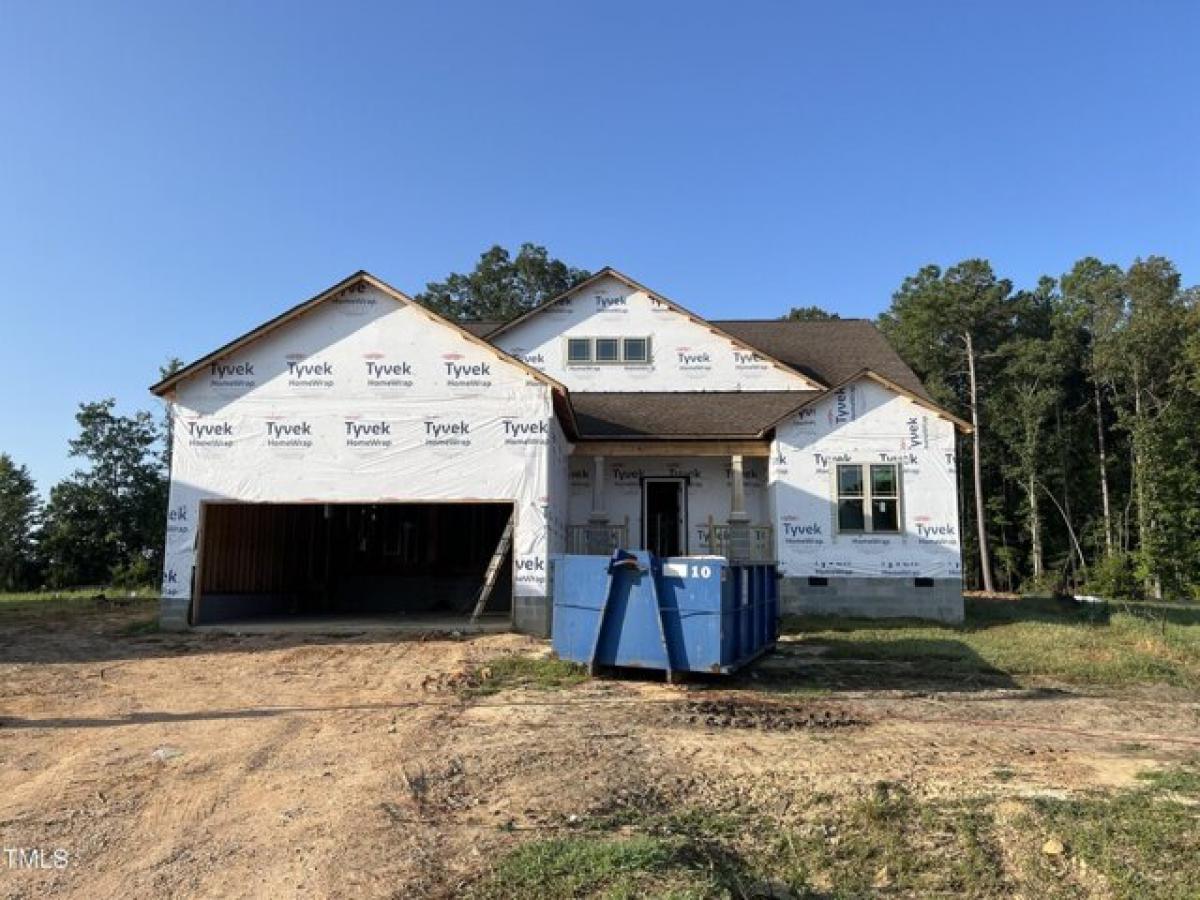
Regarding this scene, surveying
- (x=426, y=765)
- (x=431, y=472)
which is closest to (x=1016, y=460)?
(x=431, y=472)

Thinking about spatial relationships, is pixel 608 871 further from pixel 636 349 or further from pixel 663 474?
pixel 636 349

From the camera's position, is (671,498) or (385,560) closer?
(671,498)

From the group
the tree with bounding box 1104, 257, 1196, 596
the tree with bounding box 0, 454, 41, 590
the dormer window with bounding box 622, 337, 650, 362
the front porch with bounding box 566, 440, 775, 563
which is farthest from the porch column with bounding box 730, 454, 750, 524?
the tree with bounding box 0, 454, 41, 590

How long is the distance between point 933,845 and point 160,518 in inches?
1601

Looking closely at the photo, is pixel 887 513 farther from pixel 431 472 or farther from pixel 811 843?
pixel 811 843

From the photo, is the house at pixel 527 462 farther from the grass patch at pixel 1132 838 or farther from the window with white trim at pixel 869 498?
the grass patch at pixel 1132 838

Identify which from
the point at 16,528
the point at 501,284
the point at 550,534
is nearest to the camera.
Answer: the point at 550,534

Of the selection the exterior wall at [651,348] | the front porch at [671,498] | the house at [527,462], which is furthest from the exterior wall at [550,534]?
the exterior wall at [651,348]

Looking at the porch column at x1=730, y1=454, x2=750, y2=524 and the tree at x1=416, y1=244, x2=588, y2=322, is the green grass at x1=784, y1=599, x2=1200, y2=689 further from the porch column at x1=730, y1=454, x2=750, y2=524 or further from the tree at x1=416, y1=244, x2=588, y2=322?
the tree at x1=416, y1=244, x2=588, y2=322

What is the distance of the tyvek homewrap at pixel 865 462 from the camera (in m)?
16.9

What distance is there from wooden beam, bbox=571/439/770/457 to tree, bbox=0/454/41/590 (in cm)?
3076

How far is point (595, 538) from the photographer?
61.6 ft

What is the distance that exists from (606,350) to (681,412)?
10.2ft

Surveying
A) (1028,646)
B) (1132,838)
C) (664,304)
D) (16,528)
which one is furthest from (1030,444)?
(16,528)
